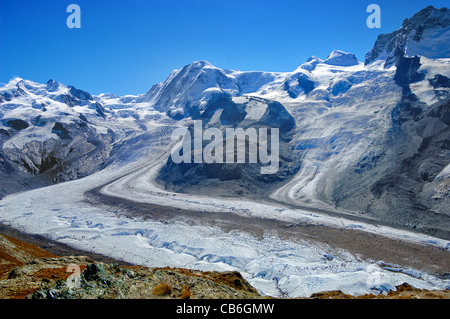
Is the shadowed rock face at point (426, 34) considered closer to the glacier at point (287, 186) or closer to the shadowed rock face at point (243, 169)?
the glacier at point (287, 186)

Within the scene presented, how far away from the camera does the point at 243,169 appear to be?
55969mm

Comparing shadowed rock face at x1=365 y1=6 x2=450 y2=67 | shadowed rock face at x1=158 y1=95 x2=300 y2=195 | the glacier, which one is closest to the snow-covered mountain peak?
the glacier

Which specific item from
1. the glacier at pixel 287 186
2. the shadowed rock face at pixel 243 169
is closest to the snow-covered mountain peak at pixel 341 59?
the glacier at pixel 287 186

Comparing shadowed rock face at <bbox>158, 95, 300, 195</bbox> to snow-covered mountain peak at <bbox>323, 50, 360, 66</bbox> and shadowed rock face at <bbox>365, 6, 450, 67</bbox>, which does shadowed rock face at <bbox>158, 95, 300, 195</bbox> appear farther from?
snow-covered mountain peak at <bbox>323, 50, 360, 66</bbox>

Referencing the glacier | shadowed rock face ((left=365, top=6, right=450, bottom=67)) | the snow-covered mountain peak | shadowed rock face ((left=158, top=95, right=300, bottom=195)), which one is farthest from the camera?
the snow-covered mountain peak

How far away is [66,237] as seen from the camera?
32250 mm

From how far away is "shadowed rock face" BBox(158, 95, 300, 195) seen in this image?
53312 mm

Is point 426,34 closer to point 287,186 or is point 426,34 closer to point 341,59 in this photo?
point 341,59

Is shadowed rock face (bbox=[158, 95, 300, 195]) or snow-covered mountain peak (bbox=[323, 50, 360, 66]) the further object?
snow-covered mountain peak (bbox=[323, 50, 360, 66])

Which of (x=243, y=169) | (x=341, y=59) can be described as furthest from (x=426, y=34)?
(x=243, y=169)

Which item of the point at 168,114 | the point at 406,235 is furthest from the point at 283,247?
the point at 168,114

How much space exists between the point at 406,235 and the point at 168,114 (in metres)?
136

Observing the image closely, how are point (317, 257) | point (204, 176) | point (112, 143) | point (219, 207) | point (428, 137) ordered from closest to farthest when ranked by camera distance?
point (317, 257) → point (219, 207) → point (428, 137) → point (204, 176) → point (112, 143)
